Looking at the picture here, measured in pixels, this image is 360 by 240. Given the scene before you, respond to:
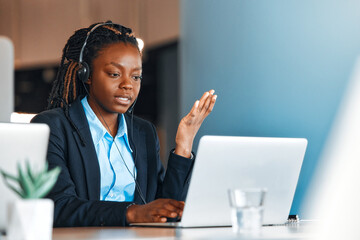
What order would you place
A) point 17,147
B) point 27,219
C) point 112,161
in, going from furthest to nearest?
1. point 112,161
2. point 17,147
3. point 27,219

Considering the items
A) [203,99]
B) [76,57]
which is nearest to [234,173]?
[203,99]

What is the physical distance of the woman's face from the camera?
79.0 inches

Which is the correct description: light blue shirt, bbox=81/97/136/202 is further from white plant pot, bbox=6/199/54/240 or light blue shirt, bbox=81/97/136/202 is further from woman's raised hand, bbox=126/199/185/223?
white plant pot, bbox=6/199/54/240

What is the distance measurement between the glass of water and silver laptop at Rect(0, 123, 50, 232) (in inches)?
16.5

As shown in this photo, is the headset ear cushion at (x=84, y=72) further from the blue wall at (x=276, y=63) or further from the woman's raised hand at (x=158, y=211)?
the blue wall at (x=276, y=63)

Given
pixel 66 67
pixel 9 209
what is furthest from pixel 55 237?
pixel 66 67

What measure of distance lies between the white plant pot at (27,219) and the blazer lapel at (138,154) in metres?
0.94

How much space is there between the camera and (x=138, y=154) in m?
2.08

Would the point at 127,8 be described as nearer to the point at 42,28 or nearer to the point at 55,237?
the point at 42,28

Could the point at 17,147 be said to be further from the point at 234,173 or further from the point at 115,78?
the point at 115,78

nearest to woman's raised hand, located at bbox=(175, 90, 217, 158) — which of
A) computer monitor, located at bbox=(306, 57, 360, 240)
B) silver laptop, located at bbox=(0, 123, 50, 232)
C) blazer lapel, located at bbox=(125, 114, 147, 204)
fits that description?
blazer lapel, located at bbox=(125, 114, 147, 204)

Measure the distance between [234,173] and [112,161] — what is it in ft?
2.21

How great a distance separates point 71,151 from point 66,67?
42cm

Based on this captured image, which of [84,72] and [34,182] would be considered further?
[84,72]
